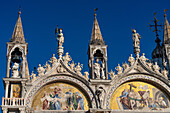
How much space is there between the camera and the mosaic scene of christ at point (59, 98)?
1709 centimetres

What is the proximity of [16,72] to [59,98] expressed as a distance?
1947 millimetres

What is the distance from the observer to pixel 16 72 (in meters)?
17.5

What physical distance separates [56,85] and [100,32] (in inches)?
121

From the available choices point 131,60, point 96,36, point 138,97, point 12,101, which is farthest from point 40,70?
point 138,97

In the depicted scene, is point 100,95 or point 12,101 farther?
point 100,95

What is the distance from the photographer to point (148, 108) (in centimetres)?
1755

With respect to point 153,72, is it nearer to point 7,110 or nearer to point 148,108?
point 148,108

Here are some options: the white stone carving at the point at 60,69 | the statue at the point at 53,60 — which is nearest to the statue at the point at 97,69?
the white stone carving at the point at 60,69

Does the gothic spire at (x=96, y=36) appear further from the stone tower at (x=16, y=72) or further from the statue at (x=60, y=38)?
the stone tower at (x=16, y=72)

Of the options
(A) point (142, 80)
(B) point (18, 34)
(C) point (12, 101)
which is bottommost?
(C) point (12, 101)

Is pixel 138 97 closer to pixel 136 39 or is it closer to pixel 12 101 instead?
pixel 136 39

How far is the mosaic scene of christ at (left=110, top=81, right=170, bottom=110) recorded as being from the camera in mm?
17516

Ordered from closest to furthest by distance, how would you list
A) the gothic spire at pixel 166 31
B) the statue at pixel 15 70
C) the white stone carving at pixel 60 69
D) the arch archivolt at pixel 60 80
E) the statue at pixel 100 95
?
the arch archivolt at pixel 60 80
the statue at pixel 100 95
the statue at pixel 15 70
the white stone carving at pixel 60 69
the gothic spire at pixel 166 31

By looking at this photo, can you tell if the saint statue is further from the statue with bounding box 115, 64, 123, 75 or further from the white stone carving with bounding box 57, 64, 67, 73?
the white stone carving with bounding box 57, 64, 67, 73
